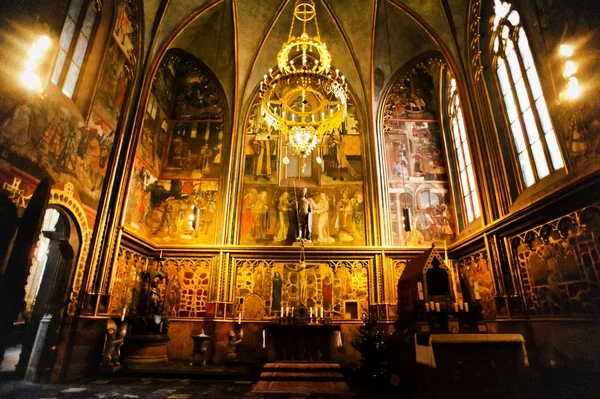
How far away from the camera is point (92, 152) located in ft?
30.2

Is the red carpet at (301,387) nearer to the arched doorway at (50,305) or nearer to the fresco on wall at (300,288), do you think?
the fresco on wall at (300,288)

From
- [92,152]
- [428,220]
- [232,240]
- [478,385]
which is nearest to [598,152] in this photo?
[478,385]

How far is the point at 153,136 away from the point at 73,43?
467 centimetres

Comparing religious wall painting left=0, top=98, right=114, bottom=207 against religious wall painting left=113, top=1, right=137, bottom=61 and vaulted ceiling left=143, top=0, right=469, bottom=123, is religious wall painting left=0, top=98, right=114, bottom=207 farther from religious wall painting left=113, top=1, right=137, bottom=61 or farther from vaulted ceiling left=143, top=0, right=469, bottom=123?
vaulted ceiling left=143, top=0, right=469, bottom=123

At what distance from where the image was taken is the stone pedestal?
31.2 feet

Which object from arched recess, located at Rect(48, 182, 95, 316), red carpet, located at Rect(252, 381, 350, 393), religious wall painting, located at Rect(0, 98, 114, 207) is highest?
religious wall painting, located at Rect(0, 98, 114, 207)

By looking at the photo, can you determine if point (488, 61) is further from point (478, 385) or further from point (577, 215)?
point (478, 385)

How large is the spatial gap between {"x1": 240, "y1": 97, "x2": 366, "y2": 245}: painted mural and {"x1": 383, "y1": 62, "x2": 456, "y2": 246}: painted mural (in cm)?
139

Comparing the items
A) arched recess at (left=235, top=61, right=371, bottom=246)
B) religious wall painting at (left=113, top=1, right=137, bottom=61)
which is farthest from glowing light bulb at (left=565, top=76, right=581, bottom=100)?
religious wall painting at (left=113, top=1, right=137, bottom=61)

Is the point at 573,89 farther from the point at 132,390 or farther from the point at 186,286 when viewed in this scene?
the point at 186,286

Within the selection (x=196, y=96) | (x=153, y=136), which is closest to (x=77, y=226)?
(x=153, y=136)

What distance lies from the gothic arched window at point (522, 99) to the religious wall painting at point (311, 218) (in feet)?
19.1

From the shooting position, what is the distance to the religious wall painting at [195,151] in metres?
13.8

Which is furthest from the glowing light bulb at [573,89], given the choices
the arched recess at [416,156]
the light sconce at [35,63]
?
the light sconce at [35,63]
